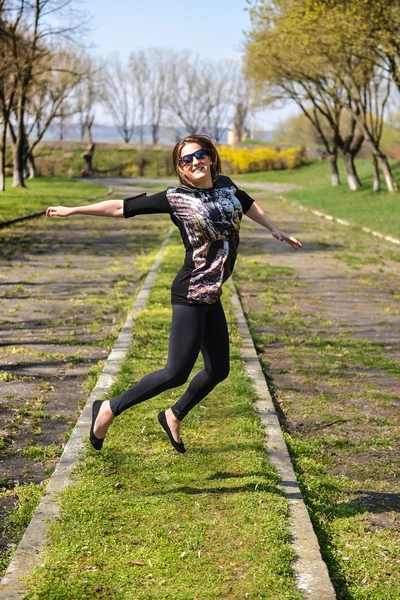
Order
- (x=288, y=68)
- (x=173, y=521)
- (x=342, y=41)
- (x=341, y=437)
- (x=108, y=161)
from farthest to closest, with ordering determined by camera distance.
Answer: (x=108, y=161), (x=288, y=68), (x=342, y=41), (x=341, y=437), (x=173, y=521)

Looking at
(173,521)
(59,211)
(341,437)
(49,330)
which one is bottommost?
(49,330)

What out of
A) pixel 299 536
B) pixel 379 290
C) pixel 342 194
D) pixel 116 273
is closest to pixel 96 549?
pixel 299 536

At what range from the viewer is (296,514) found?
4.31m

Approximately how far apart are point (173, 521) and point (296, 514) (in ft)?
1.93

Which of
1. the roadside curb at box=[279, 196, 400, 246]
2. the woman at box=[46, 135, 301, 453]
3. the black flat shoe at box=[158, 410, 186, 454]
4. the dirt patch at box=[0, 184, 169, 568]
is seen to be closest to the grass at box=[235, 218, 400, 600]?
Answer: the black flat shoe at box=[158, 410, 186, 454]

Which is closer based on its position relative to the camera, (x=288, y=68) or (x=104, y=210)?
(x=104, y=210)

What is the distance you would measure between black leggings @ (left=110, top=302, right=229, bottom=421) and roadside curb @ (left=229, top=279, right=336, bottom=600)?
66 centimetres

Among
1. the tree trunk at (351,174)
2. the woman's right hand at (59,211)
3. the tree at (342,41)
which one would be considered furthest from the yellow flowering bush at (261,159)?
the woman's right hand at (59,211)

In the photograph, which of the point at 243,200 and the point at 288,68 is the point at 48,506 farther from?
A: the point at 288,68

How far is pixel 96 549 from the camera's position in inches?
152

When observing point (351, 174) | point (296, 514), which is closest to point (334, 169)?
point (351, 174)

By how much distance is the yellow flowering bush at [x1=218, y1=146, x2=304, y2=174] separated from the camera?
76.4 m

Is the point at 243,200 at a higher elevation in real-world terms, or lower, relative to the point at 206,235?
higher

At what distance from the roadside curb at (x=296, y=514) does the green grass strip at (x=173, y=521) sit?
52 mm
